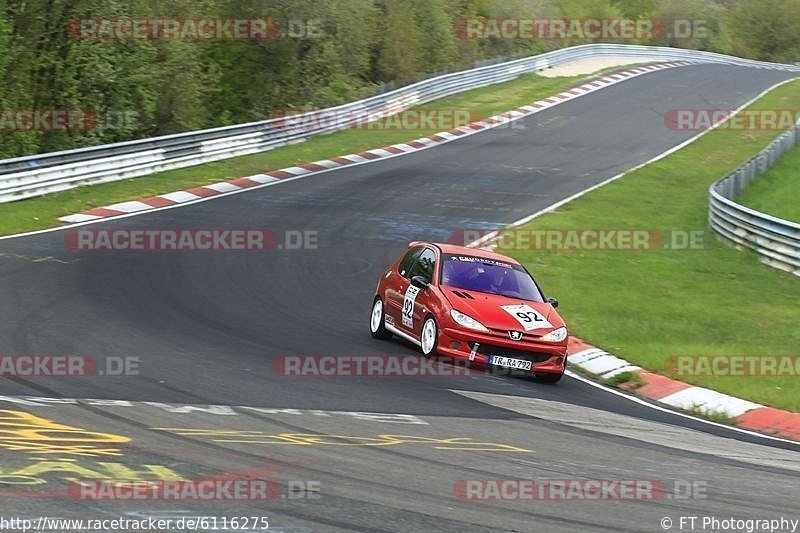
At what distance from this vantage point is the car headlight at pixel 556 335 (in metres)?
13.3

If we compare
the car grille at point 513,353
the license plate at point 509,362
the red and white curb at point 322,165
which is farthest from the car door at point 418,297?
the red and white curb at point 322,165

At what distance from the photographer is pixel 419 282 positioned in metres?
14.3

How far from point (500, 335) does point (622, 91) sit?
122 ft

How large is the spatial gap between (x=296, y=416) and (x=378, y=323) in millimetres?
5210

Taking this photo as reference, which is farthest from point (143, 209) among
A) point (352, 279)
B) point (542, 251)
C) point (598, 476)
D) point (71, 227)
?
point (598, 476)

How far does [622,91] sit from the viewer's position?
160 feet

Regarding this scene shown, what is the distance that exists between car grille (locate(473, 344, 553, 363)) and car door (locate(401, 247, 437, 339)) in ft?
3.10

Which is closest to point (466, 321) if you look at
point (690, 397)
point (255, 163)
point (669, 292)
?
point (690, 397)

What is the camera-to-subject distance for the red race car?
524 inches

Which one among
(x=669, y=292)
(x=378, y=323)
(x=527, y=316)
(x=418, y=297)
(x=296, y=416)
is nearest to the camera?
(x=296, y=416)

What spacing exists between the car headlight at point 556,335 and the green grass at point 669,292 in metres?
1.55

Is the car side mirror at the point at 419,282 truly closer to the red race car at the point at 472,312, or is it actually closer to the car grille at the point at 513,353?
the red race car at the point at 472,312

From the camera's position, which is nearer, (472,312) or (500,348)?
(500,348)

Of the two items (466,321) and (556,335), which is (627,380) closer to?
(556,335)
